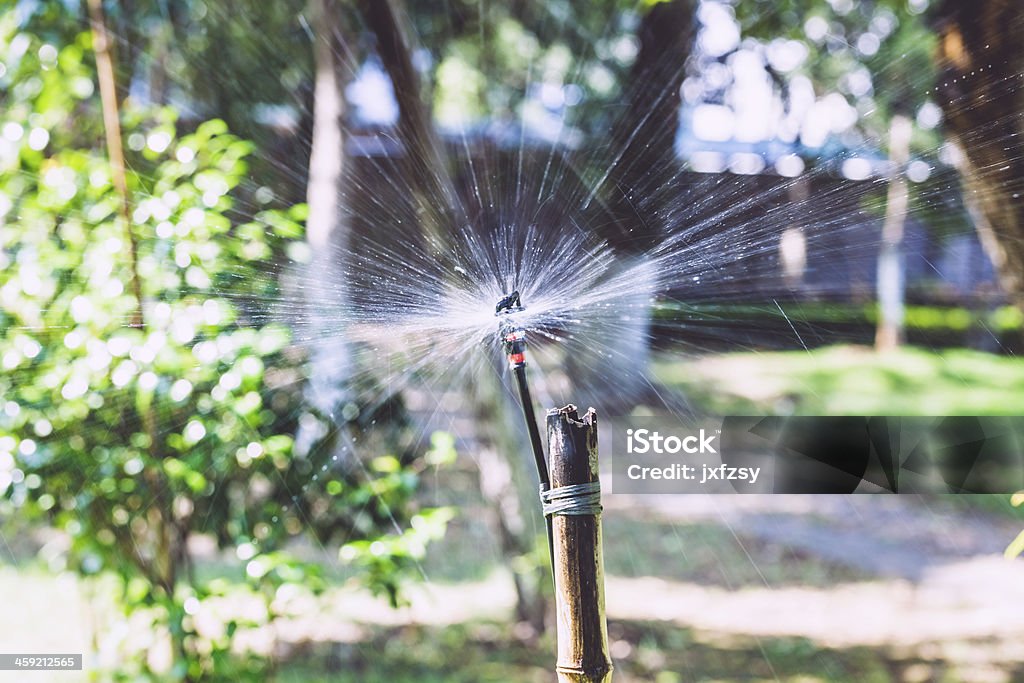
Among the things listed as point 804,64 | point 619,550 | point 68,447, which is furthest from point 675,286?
point 619,550

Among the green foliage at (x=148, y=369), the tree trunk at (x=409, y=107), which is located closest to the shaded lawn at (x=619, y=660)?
the green foliage at (x=148, y=369)

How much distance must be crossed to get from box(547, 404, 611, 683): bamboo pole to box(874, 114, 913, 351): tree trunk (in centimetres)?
195

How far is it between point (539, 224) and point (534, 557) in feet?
3.80

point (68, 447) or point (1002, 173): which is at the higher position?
point (1002, 173)

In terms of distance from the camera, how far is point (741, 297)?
2602mm

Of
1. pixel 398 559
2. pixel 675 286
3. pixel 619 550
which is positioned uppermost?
pixel 675 286

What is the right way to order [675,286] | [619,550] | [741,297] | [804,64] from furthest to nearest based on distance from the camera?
[619,550] < [804,64] < [741,297] < [675,286]

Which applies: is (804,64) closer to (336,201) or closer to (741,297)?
(741,297)

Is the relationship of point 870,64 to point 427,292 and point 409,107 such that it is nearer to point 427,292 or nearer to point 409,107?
point 409,107

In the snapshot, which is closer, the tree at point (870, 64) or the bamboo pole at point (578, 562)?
the bamboo pole at point (578, 562)

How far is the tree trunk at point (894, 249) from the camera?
2736mm

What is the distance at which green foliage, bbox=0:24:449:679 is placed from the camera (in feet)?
5.99

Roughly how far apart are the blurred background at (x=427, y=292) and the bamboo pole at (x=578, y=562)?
1.99 feet

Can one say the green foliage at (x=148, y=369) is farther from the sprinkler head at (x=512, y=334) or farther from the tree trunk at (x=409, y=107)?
the sprinkler head at (x=512, y=334)
